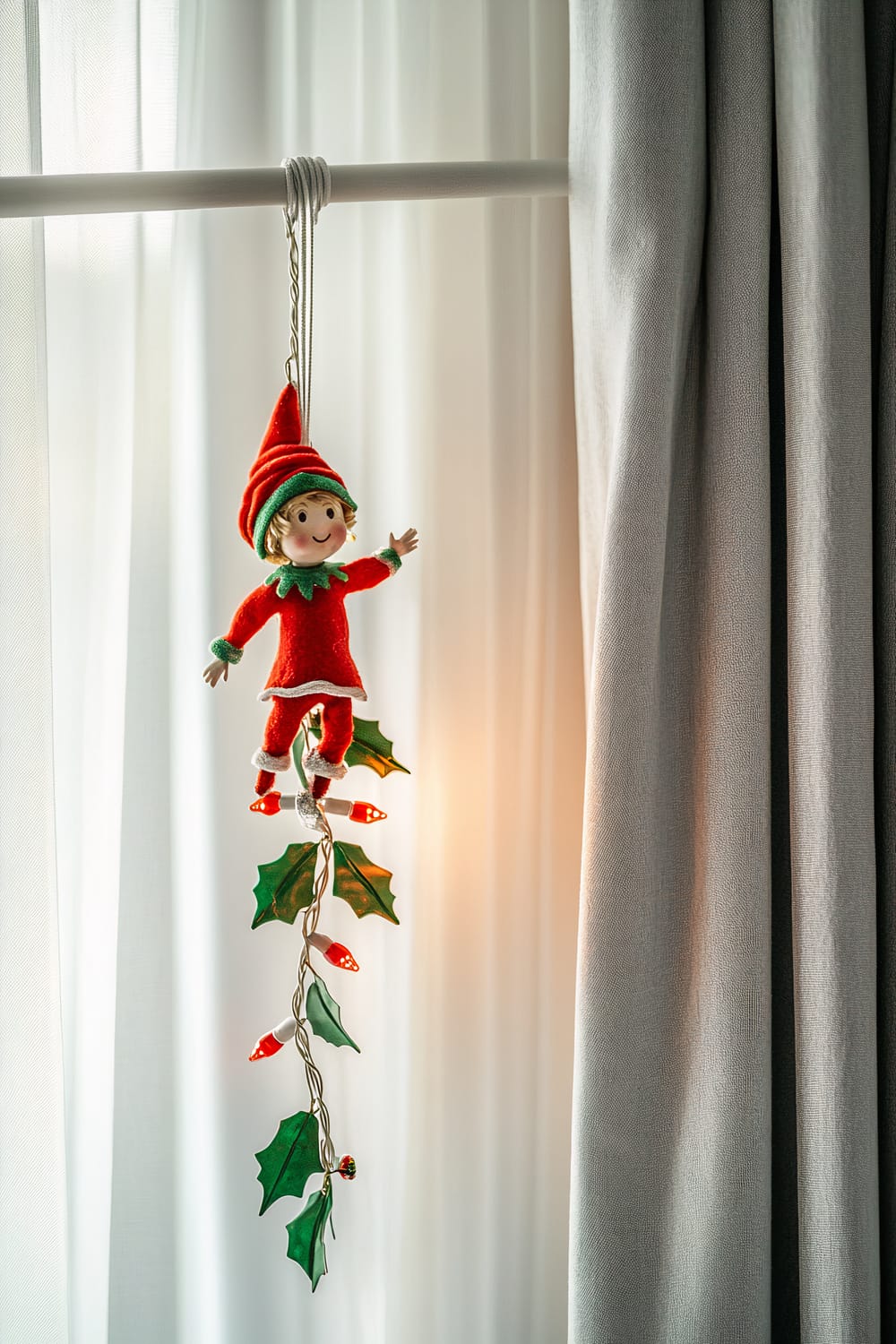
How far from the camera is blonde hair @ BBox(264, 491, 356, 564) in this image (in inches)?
23.4

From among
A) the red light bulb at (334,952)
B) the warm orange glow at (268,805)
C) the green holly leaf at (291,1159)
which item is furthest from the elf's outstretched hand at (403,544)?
the green holly leaf at (291,1159)

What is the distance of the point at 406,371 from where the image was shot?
2.71 ft

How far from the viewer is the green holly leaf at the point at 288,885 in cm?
66

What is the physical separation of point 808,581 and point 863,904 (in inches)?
9.4

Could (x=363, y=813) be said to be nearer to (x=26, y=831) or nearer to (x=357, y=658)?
(x=357, y=658)

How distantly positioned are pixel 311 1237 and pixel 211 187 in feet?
2.61

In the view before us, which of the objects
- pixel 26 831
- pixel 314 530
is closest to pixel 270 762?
pixel 314 530

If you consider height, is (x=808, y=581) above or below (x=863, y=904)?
above

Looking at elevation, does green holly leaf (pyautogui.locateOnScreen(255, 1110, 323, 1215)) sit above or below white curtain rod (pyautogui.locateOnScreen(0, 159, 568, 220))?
below

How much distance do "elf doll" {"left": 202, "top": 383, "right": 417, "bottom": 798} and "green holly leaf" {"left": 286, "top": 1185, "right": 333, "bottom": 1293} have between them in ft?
1.13

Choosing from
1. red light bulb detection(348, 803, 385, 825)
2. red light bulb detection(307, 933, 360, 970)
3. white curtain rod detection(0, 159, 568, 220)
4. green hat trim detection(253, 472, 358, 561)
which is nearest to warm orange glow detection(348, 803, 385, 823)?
red light bulb detection(348, 803, 385, 825)

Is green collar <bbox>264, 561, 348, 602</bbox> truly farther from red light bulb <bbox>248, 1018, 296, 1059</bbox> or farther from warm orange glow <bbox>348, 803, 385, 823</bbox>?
red light bulb <bbox>248, 1018, 296, 1059</bbox>

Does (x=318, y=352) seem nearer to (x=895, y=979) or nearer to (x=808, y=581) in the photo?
(x=808, y=581)

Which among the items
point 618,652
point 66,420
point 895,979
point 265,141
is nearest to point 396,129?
point 265,141
